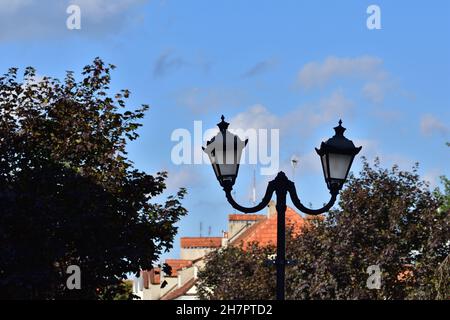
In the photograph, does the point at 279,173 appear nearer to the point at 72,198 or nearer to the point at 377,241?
the point at 72,198

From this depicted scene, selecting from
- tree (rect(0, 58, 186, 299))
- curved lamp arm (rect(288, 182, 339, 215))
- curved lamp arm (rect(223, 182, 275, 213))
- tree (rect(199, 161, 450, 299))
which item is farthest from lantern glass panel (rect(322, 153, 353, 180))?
tree (rect(199, 161, 450, 299))

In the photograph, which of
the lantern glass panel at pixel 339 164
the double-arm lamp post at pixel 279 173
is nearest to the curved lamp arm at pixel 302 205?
the double-arm lamp post at pixel 279 173

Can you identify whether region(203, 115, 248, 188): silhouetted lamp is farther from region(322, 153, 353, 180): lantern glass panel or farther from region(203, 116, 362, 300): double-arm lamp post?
region(322, 153, 353, 180): lantern glass panel

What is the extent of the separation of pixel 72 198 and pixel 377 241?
62.2ft

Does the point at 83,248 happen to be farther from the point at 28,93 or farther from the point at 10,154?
the point at 28,93

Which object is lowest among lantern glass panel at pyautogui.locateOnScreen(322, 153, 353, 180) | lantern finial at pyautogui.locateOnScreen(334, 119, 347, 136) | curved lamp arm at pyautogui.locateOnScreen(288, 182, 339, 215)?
curved lamp arm at pyautogui.locateOnScreen(288, 182, 339, 215)

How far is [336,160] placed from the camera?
1401 cm

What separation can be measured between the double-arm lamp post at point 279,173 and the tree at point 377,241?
84.3 ft

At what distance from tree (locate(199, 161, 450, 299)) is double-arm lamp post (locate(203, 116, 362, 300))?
84.3ft

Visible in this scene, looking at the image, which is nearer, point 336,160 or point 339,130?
point 336,160

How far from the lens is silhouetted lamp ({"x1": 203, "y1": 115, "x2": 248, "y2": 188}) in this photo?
13797 mm

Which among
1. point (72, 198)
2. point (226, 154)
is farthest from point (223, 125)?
point (72, 198)

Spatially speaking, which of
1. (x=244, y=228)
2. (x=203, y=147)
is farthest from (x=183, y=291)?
(x=203, y=147)

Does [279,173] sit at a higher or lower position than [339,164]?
lower
